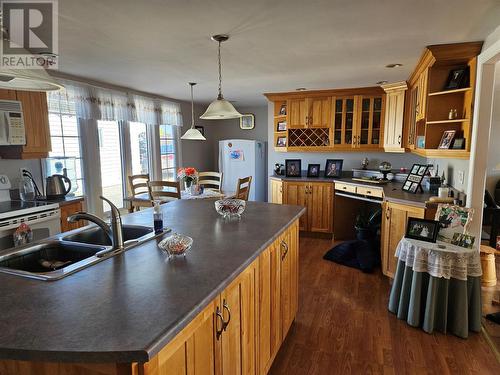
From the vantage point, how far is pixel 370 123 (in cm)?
472

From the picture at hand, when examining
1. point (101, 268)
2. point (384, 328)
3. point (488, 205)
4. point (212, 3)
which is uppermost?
point (212, 3)

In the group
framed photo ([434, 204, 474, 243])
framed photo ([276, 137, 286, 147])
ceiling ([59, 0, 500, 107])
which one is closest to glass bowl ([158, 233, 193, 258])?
ceiling ([59, 0, 500, 107])

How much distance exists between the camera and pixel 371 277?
11.3ft

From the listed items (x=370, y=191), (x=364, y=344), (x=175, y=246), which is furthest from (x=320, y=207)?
(x=175, y=246)

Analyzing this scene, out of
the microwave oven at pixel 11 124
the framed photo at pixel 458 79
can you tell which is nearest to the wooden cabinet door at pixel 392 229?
the framed photo at pixel 458 79

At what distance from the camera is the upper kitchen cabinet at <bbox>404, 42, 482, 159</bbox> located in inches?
104

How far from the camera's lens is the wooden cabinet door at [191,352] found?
918mm

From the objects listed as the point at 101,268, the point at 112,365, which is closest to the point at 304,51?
the point at 101,268

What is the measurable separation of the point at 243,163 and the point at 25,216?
3942 millimetres

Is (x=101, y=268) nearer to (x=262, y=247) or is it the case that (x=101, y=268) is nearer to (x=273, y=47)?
(x=262, y=247)

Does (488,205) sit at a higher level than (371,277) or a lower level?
higher

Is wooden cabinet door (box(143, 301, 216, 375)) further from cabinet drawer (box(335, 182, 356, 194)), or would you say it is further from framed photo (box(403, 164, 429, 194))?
cabinet drawer (box(335, 182, 356, 194))

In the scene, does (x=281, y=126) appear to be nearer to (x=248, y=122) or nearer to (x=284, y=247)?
(x=248, y=122)

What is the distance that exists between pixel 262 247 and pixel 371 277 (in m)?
2.30
